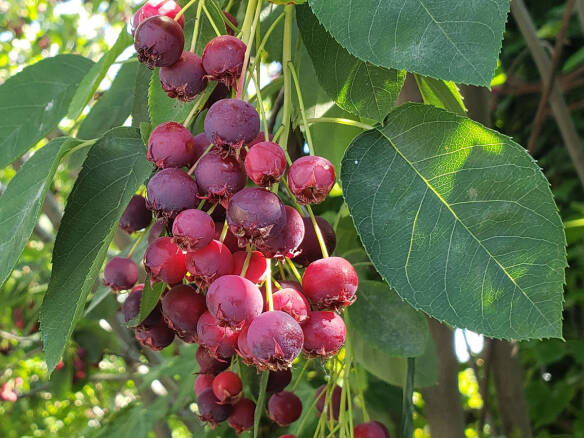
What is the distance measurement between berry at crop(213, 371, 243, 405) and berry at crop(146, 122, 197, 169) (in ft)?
0.91

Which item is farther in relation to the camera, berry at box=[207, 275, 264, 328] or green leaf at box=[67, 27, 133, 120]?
green leaf at box=[67, 27, 133, 120]

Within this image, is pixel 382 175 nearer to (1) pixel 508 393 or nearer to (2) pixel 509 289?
(2) pixel 509 289

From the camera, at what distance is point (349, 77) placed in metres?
0.75

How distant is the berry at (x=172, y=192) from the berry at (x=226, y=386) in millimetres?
254

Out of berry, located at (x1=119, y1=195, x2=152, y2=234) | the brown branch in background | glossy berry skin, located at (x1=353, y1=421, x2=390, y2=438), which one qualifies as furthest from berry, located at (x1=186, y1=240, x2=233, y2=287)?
the brown branch in background

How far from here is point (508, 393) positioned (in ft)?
6.16

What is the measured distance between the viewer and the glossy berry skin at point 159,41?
2.10 ft

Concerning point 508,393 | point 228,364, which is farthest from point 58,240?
point 508,393

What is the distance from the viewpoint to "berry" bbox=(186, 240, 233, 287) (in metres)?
0.61

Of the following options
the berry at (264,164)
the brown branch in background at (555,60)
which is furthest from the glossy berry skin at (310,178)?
the brown branch in background at (555,60)

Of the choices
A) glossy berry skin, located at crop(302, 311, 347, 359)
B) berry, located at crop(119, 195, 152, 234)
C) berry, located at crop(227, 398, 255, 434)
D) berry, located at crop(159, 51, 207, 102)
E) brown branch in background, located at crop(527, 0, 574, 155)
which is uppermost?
berry, located at crop(159, 51, 207, 102)

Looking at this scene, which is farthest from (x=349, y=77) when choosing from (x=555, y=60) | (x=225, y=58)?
(x=555, y=60)

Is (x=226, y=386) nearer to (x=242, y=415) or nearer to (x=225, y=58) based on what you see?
(x=242, y=415)

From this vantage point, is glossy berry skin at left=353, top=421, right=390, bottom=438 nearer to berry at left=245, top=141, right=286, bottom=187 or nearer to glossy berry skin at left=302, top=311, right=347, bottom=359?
glossy berry skin at left=302, top=311, right=347, bottom=359
